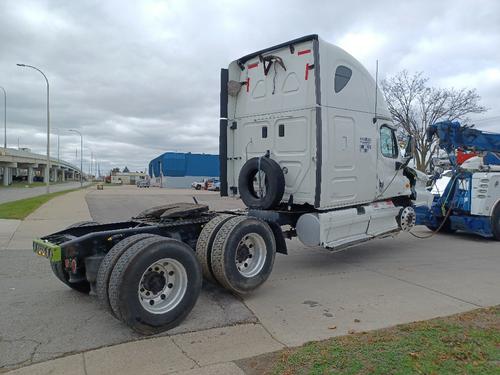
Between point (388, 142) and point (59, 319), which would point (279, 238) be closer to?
point (59, 319)

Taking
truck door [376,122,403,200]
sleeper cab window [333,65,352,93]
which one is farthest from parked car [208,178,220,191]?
sleeper cab window [333,65,352,93]

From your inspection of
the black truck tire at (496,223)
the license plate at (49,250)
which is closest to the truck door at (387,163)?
the black truck tire at (496,223)

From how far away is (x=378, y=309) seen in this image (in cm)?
523

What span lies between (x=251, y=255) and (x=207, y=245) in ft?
2.52

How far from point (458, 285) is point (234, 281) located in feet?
11.6

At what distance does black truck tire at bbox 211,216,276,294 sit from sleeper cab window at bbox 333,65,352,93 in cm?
279

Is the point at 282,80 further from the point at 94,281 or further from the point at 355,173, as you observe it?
the point at 94,281

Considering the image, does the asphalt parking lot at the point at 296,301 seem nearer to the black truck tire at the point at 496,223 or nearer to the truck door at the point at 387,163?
the truck door at the point at 387,163

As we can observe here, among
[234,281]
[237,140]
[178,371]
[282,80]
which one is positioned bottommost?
[178,371]

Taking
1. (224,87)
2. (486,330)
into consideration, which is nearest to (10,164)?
(224,87)

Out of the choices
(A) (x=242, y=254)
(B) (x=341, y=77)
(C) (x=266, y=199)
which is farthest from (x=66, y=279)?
(B) (x=341, y=77)

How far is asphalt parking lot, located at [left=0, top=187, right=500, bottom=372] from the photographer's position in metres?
4.37

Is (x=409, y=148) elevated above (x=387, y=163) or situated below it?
above

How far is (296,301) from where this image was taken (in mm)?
5590
